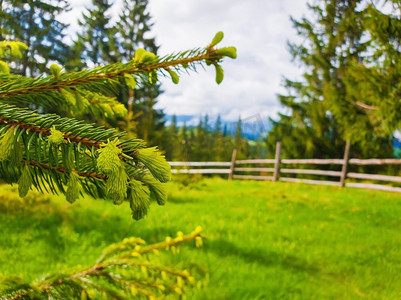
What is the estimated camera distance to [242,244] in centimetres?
363

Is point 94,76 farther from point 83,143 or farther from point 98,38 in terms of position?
point 98,38

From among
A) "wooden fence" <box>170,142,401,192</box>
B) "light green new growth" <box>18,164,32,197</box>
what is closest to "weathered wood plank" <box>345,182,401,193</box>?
"wooden fence" <box>170,142,401,192</box>

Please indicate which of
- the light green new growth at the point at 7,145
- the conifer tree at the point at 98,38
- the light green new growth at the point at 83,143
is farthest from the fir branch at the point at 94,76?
the conifer tree at the point at 98,38

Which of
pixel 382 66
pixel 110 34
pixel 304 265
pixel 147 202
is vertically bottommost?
pixel 304 265

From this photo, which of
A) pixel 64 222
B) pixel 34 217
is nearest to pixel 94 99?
pixel 64 222

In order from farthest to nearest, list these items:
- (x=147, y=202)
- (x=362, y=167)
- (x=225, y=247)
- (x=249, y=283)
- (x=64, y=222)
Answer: (x=362, y=167)
(x=64, y=222)
(x=225, y=247)
(x=249, y=283)
(x=147, y=202)

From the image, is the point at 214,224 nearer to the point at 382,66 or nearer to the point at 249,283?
the point at 249,283

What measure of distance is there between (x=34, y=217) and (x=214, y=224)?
2.53m

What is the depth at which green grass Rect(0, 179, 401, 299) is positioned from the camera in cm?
267

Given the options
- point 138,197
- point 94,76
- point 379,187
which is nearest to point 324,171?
point 379,187

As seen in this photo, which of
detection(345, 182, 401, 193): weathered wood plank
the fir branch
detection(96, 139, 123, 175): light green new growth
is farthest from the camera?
detection(345, 182, 401, 193): weathered wood plank

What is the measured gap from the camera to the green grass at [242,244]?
2.67 m

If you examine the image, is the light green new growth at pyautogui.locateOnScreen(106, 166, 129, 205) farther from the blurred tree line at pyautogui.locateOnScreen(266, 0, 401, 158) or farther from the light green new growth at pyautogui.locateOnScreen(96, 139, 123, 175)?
the blurred tree line at pyautogui.locateOnScreen(266, 0, 401, 158)

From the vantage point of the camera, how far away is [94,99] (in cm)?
95
